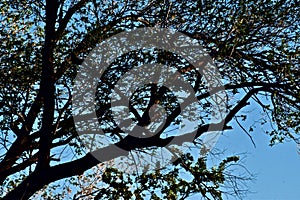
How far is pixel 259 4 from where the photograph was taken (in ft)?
40.0

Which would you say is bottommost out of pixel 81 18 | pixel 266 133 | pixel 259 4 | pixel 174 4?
pixel 266 133

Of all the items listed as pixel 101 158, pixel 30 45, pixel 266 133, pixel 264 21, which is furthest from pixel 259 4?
pixel 30 45

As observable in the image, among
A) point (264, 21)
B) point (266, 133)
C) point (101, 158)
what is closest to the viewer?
point (264, 21)

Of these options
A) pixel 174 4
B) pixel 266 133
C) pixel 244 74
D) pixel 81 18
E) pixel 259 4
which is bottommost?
pixel 266 133

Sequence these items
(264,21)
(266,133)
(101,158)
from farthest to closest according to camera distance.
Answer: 1. (266,133)
2. (101,158)
3. (264,21)

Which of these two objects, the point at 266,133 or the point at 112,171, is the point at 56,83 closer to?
the point at 112,171

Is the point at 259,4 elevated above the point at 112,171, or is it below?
above

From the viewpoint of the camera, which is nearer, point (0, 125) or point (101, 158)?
point (101, 158)

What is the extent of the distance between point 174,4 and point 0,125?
267 inches

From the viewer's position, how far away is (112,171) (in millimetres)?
13344

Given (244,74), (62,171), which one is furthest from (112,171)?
(244,74)

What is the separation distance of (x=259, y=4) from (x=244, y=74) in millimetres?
2077

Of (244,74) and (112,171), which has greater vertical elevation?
(244,74)

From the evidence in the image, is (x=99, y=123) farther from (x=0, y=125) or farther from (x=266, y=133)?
(x=266, y=133)
